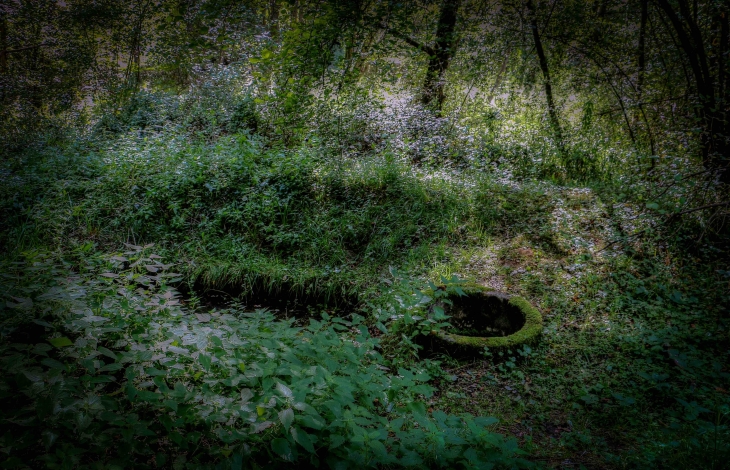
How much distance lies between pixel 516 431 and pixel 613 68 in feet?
21.8

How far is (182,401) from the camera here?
199 cm

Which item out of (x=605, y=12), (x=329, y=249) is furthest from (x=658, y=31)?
(x=329, y=249)

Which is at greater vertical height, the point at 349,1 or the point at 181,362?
the point at 349,1

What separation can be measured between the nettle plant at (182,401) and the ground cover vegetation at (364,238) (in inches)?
0.7

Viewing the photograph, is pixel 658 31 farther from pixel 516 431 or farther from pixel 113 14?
pixel 113 14

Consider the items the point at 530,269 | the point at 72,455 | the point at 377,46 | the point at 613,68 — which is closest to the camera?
the point at 72,455

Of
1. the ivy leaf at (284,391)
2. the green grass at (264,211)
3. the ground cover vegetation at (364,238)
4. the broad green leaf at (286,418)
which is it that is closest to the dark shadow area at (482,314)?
the ground cover vegetation at (364,238)

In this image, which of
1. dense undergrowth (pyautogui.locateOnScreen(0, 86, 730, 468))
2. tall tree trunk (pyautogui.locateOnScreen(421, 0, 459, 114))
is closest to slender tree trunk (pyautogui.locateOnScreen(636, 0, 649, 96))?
dense undergrowth (pyautogui.locateOnScreen(0, 86, 730, 468))

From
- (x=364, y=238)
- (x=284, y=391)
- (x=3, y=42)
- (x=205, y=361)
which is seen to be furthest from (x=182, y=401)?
(x=3, y=42)

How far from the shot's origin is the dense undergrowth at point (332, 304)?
1950 mm

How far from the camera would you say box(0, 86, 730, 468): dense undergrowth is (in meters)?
1.95

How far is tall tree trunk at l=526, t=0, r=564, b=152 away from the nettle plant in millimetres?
7204

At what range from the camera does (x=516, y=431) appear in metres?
3.03

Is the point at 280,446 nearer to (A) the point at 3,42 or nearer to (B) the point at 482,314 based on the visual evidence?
(B) the point at 482,314
